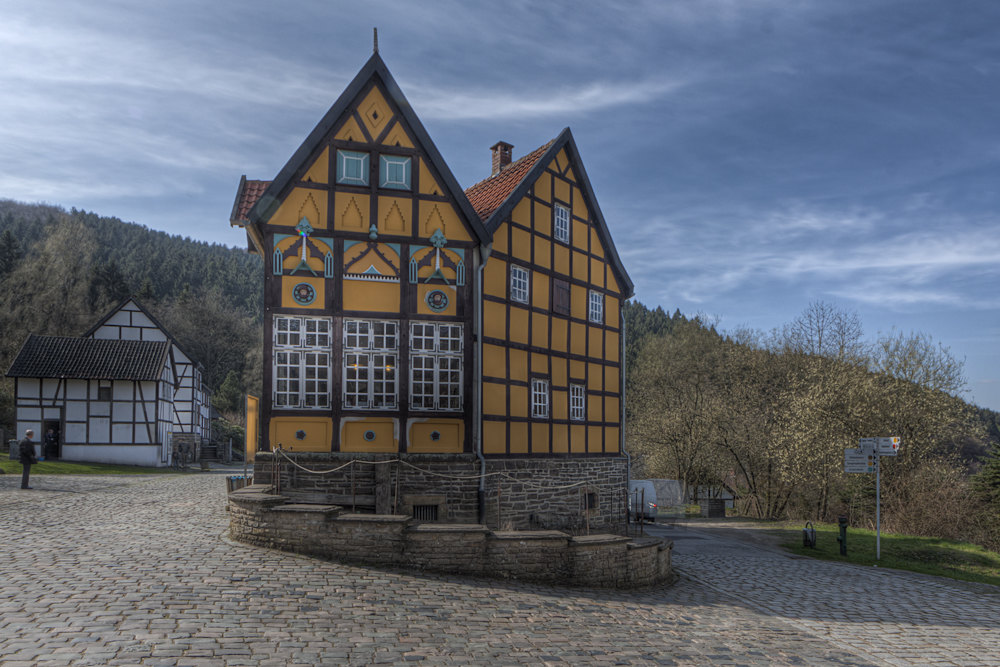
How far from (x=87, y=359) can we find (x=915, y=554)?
3716cm

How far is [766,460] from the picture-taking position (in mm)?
36938

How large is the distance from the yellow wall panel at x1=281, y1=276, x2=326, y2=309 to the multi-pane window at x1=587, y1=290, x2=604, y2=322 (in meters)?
9.05

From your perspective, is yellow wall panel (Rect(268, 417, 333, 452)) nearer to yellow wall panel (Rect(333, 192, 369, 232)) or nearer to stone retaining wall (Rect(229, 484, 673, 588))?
stone retaining wall (Rect(229, 484, 673, 588))

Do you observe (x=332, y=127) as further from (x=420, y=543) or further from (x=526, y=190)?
(x=420, y=543)

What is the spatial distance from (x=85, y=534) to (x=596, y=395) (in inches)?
557

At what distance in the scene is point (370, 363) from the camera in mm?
17172

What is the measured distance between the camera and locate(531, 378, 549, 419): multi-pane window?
66.8 ft

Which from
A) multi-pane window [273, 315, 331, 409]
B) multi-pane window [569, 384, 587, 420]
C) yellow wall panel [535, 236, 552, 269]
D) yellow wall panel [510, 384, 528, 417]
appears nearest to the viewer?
multi-pane window [273, 315, 331, 409]

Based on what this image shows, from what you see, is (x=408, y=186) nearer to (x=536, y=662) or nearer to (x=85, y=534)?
A: (x=85, y=534)

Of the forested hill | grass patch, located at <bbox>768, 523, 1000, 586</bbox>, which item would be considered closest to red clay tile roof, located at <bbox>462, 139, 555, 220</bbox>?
grass patch, located at <bbox>768, 523, 1000, 586</bbox>

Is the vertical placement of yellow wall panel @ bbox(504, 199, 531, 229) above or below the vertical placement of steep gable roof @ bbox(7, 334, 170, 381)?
above

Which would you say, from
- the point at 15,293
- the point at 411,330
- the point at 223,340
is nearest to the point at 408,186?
the point at 411,330

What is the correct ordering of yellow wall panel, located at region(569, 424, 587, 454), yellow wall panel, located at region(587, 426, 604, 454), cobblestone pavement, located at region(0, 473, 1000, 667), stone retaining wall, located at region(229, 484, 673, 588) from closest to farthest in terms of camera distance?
cobblestone pavement, located at region(0, 473, 1000, 667), stone retaining wall, located at region(229, 484, 673, 588), yellow wall panel, located at region(569, 424, 587, 454), yellow wall panel, located at region(587, 426, 604, 454)

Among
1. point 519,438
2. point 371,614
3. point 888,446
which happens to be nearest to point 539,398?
point 519,438
